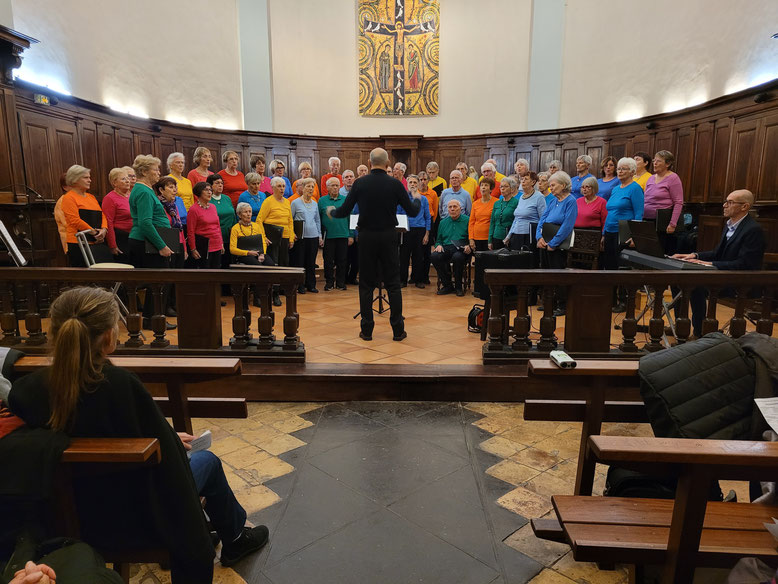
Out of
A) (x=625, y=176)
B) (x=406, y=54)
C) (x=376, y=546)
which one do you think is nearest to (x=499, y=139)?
(x=406, y=54)

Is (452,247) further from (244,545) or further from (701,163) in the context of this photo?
(244,545)

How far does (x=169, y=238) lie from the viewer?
17.4 feet

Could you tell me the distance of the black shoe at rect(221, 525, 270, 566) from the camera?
2.09 metres

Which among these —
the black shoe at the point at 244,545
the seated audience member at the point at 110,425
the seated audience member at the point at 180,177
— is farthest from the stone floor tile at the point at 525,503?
the seated audience member at the point at 180,177

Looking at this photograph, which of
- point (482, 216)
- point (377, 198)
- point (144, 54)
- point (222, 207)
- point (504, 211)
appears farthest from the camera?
point (144, 54)

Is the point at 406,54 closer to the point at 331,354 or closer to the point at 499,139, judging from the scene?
the point at 499,139

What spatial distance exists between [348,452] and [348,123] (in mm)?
11177

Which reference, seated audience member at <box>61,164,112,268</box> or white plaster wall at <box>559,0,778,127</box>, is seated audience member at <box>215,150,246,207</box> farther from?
white plaster wall at <box>559,0,778,127</box>

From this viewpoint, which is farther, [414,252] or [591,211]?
[414,252]

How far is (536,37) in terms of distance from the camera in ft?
38.2

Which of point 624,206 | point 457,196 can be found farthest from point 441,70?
point 624,206

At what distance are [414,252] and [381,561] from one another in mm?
5887

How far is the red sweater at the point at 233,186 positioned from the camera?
7.47 metres

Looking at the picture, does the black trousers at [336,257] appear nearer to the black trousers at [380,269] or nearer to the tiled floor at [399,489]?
the black trousers at [380,269]
